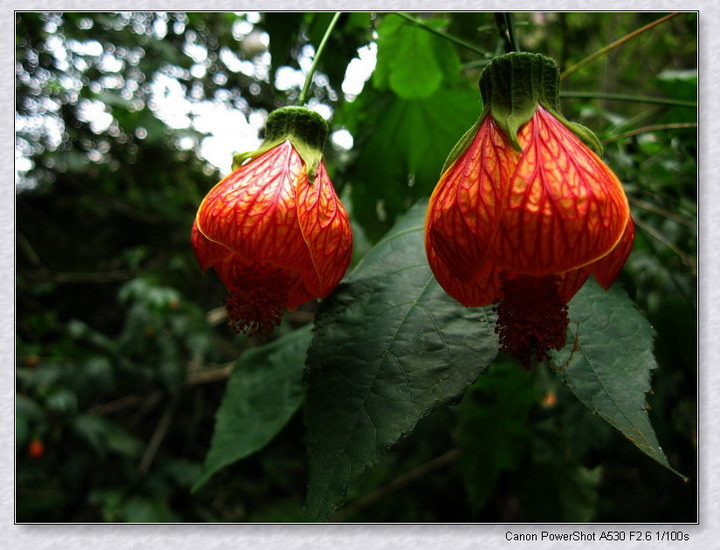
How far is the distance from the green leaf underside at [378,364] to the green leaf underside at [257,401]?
0.88 ft

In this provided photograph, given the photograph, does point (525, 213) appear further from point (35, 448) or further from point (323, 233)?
point (35, 448)

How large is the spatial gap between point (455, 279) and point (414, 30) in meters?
0.47

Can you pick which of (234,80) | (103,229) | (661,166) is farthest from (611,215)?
(103,229)

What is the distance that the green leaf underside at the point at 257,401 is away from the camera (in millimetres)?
672

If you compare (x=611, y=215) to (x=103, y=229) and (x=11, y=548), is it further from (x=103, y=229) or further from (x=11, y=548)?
(x=103, y=229)

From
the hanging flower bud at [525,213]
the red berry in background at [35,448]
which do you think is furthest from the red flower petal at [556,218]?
the red berry in background at [35,448]

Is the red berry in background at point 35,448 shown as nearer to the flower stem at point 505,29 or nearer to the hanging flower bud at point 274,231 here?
the hanging flower bud at point 274,231

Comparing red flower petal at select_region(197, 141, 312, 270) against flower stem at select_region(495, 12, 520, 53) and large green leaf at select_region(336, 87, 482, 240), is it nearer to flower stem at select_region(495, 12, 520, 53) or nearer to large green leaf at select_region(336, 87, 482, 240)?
flower stem at select_region(495, 12, 520, 53)

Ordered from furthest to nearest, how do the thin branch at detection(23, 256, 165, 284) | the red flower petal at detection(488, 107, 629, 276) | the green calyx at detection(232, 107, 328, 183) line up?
1. the thin branch at detection(23, 256, 165, 284)
2. the green calyx at detection(232, 107, 328, 183)
3. the red flower petal at detection(488, 107, 629, 276)

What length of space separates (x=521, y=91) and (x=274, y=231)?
0.68 ft

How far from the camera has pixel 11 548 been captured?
0.60 meters

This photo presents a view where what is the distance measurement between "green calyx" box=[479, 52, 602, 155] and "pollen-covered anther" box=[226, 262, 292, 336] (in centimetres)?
Answer: 20

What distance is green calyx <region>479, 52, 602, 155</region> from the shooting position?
388 mm

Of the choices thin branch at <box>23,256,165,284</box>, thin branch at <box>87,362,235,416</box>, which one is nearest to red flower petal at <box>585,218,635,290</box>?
thin branch at <box>87,362,235,416</box>
